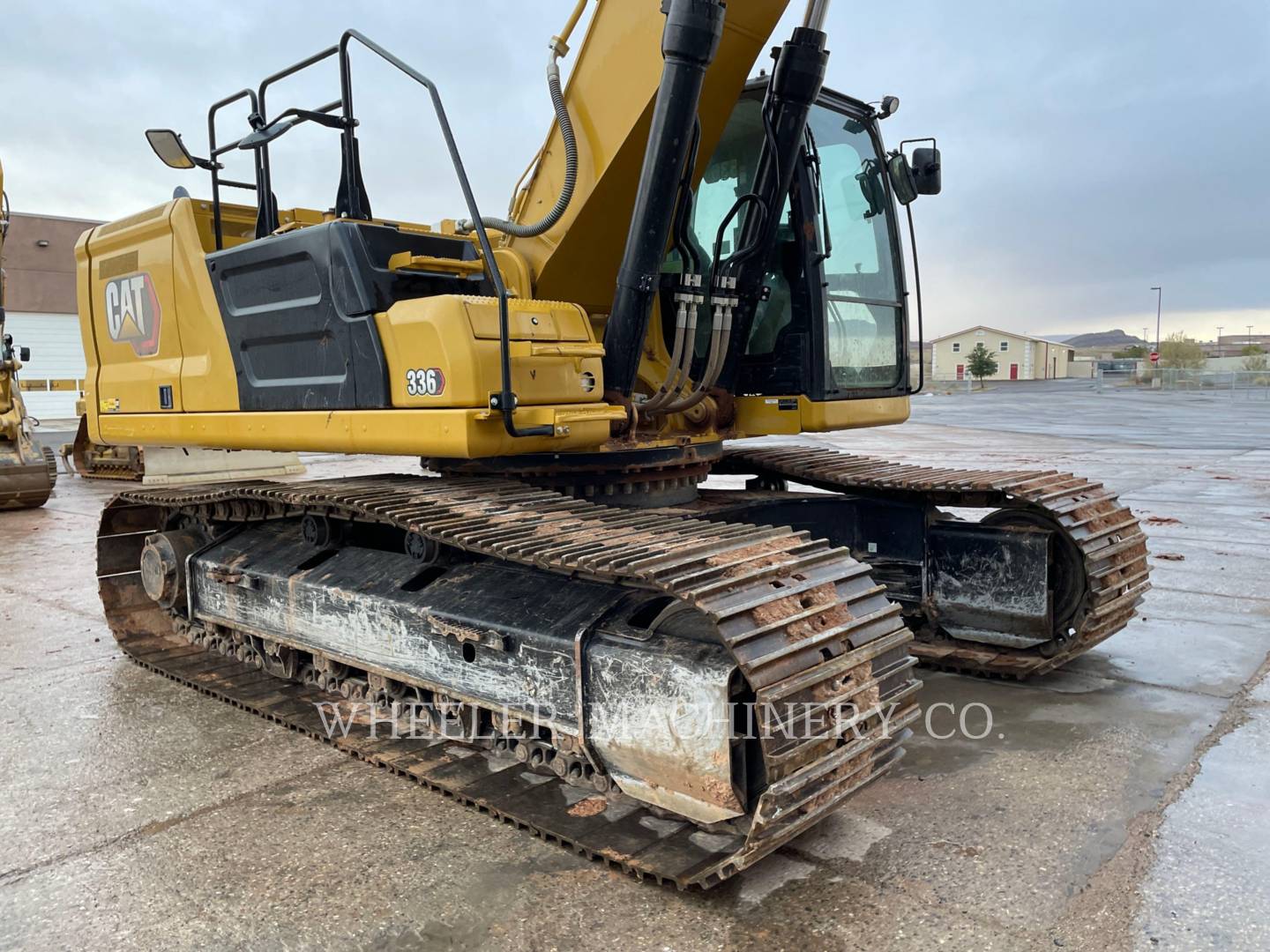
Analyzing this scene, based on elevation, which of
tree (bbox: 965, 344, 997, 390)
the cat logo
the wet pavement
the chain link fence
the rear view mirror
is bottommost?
the wet pavement

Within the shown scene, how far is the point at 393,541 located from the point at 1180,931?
3.47 metres

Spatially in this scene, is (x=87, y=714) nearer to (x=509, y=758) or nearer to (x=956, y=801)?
(x=509, y=758)

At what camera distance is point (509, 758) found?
3.95 meters

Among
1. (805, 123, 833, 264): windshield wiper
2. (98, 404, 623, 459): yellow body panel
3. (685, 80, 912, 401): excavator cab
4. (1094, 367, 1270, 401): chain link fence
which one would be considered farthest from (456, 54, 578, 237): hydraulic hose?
(1094, 367, 1270, 401): chain link fence

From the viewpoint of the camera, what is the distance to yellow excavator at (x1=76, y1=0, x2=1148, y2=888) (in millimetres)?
3205

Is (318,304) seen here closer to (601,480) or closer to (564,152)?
(564,152)

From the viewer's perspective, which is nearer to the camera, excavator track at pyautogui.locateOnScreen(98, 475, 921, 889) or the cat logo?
excavator track at pyautogui.locateOnScreen(98, 475, 921, 889)

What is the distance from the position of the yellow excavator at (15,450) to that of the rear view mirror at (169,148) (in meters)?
8.55

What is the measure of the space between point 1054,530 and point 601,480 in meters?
2.14

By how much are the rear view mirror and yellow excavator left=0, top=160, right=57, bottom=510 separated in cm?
855

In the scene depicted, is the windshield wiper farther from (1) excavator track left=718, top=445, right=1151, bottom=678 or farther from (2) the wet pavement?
(2) the wet pavement

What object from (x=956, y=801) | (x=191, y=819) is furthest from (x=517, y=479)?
(x=956, y=801)

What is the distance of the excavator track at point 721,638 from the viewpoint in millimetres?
2900

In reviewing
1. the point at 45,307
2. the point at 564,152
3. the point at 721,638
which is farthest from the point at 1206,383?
the point at 721,638
